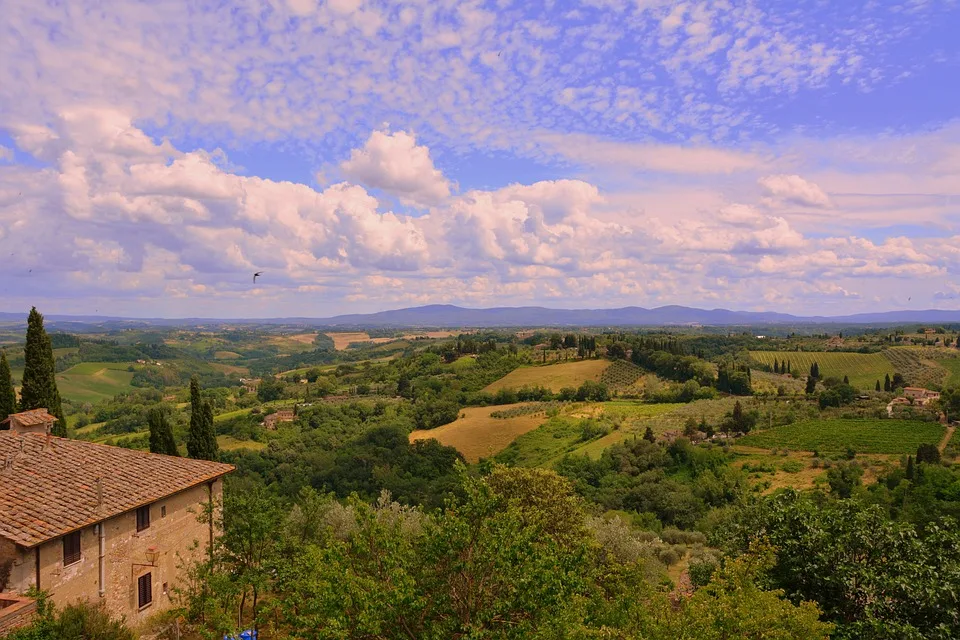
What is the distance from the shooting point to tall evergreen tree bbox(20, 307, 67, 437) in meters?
33.2

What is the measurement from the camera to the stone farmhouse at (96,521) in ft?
50.9

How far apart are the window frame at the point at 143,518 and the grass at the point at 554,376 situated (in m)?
96.8

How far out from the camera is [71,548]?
16.7 meters

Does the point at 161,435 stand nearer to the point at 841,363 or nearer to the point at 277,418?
the point at 277,418

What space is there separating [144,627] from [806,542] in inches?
913

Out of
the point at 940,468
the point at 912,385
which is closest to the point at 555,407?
the point at 940,468

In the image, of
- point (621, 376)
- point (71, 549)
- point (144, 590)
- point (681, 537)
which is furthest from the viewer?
point (621, 376)

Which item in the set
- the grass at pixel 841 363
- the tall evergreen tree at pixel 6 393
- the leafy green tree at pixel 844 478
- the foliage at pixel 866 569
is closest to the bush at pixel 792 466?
the leafy green tree at pixel 844 478

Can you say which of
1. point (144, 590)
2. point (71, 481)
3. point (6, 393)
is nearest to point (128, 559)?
point (144, 590)

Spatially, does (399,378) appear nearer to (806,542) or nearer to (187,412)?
(187,412)

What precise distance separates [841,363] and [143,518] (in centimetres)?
15292

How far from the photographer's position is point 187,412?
113m

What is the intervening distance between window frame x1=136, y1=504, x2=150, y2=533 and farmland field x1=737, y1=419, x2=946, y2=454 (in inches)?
2732

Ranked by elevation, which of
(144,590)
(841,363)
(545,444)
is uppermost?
(144,590)
